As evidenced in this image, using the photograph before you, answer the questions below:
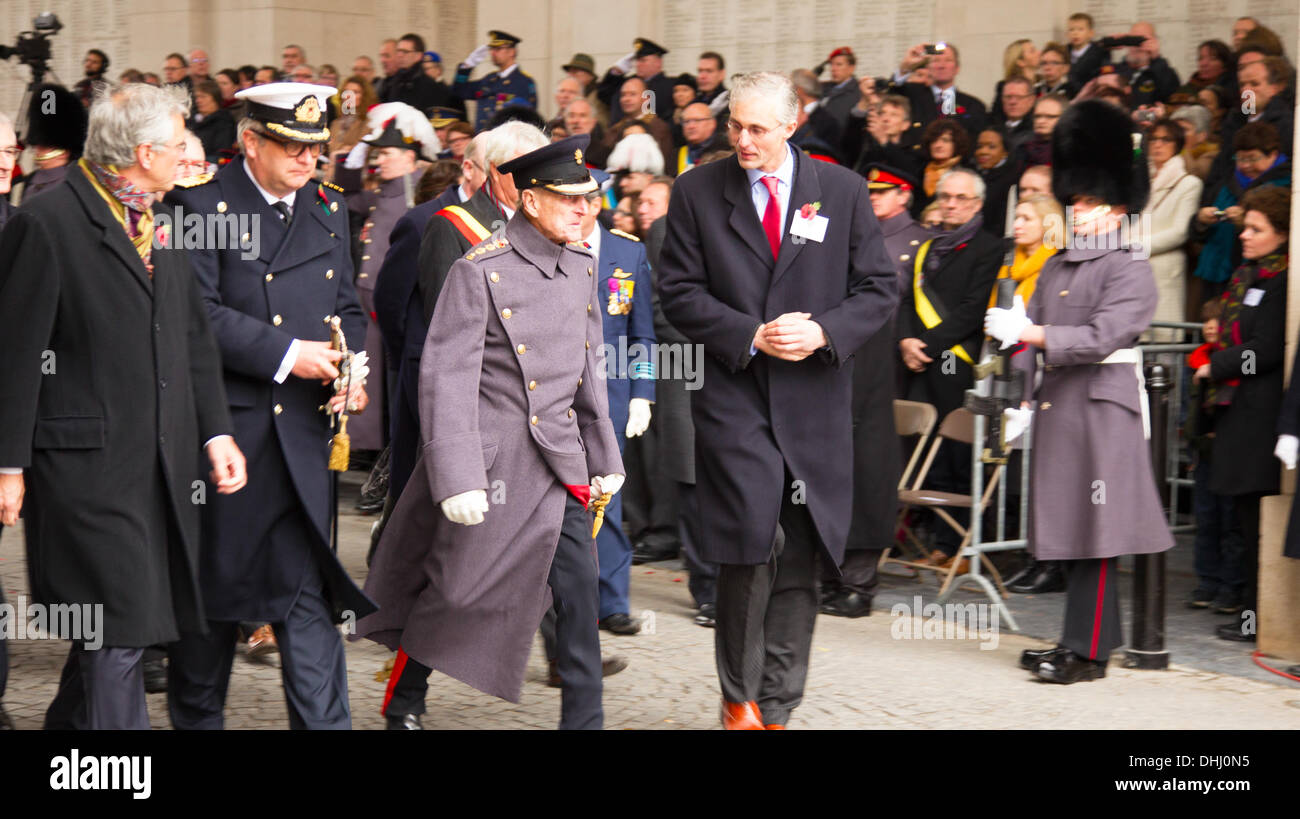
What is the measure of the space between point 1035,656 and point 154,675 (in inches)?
138

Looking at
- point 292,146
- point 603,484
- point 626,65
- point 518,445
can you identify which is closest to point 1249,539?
point 603,484

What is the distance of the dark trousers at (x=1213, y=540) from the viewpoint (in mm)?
8141

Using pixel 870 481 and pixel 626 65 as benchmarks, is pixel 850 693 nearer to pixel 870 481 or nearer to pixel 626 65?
pixel 870 481

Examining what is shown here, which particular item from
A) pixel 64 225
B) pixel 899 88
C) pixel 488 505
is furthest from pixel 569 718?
pixel 899 88

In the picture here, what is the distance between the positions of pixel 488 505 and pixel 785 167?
1.63 metres

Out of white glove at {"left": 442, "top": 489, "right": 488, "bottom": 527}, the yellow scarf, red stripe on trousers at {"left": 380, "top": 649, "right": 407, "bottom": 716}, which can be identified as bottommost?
red stripe on trousers at {"left": 380, "top": 649, "right": 407, "bottom": 716}

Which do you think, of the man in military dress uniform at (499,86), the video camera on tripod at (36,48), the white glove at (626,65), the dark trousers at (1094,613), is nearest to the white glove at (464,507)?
the dark trousers at (1094,613)

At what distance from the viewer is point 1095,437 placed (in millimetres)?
6793

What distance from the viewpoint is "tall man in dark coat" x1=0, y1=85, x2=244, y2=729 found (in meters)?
4.61

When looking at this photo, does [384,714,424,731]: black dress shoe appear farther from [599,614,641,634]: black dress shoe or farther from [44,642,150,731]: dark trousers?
[599,614,641,634]: black dress shoe

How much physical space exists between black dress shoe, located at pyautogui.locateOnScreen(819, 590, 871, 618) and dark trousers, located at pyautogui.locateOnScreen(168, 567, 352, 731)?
3363 millimetres

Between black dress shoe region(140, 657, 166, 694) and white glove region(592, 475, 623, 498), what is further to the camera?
black dress shoe region(140, 657, 166, 694)

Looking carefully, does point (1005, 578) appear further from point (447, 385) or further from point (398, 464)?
point (447, 385)

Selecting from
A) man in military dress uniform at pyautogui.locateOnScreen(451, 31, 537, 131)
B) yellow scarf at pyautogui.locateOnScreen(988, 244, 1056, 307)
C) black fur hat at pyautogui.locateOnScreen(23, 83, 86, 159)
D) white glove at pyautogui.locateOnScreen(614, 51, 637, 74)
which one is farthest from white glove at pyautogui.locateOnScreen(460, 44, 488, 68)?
yellow scarf at pyautogui.locateOnScreen(988, 244, 1056, 307)
